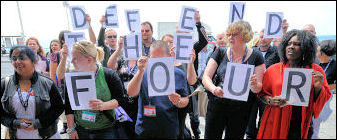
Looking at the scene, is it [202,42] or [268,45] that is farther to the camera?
[268,45]

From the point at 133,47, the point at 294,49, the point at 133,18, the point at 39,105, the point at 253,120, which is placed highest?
the point at 133,18

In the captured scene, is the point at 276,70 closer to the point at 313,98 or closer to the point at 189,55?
the point at 313,98

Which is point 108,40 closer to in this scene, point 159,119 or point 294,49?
point 159,119

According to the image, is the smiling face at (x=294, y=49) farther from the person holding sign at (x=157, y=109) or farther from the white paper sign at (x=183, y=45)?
the person holding sign at (x=157, y=109)

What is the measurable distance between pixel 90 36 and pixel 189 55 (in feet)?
6.92

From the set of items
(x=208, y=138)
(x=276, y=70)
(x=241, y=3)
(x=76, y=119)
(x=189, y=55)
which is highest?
(x=241, y=3)

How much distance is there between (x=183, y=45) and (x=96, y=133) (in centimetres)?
131

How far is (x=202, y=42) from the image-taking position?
2773 millimetres

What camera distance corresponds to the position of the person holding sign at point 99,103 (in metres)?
1.78

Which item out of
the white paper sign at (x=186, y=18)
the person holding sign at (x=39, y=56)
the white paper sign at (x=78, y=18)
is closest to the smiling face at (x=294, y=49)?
the white paper sign at (x=186, y=18)

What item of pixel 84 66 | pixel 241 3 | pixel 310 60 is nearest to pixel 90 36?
pixel 84 66

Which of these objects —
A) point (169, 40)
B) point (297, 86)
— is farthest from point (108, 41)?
point (297, 86)

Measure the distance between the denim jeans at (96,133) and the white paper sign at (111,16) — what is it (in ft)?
5.89

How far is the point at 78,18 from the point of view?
3.07m
